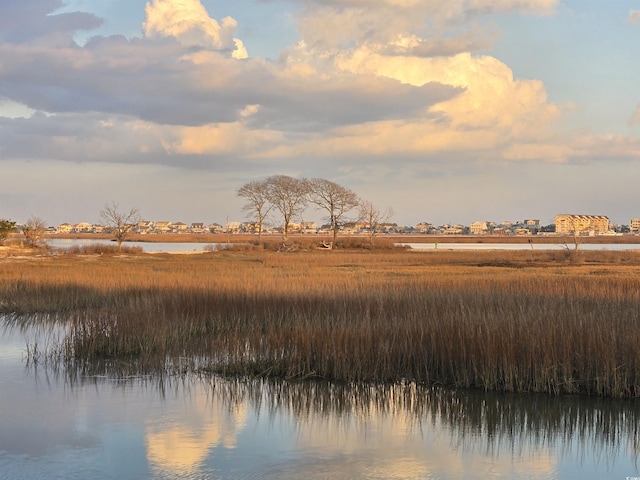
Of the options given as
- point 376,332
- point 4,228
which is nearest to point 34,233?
point 4,228

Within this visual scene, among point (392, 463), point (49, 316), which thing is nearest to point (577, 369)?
point (392, 463)

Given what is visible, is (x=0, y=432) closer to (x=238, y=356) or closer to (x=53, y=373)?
(x=53, y=373)

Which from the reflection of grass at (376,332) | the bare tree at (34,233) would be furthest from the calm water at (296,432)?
the bare tree at (34,233)

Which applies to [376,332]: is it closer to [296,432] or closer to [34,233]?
[296,432]

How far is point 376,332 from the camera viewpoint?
10867 mm

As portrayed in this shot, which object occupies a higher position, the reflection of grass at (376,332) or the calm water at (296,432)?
the reflection of grass at (376,332)

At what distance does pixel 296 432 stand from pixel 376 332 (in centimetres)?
313

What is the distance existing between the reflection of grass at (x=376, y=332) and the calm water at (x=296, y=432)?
0.40 m

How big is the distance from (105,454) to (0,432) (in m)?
1.54

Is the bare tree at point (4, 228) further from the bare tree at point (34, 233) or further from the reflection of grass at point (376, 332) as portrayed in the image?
the reflection of grass at point (376, 332)

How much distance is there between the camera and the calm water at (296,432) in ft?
22.4

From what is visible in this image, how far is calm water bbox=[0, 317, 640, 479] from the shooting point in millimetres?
6836

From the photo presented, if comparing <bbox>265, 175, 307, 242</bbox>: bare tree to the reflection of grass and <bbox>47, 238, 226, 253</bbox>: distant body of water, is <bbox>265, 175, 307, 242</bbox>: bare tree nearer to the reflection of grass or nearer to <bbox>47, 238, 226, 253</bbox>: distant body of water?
<bbox>47, 238, 226, 253</bbox>: distant body of water

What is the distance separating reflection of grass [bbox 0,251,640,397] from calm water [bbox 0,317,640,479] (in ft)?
1.30
